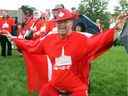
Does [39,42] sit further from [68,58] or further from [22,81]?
[22,81]

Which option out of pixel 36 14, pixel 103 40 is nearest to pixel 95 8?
pixel 36 14

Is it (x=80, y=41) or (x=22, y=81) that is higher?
(x=80, y=41)

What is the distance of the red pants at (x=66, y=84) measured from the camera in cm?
739

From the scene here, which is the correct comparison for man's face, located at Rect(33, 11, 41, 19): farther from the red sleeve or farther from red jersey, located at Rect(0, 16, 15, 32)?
the red sleeve

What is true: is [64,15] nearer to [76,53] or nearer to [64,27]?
[64,27]

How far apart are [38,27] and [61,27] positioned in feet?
34.7

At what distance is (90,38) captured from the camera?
24.5 feet

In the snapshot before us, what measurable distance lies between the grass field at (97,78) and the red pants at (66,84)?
14.3 feet

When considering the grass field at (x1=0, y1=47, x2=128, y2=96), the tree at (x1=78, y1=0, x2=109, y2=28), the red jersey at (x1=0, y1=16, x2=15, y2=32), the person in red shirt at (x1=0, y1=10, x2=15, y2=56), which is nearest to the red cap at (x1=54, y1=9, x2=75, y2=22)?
the grass field at (x1=0, y1=47, x2=128, y2=96)

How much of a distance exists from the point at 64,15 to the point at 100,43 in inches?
24.9

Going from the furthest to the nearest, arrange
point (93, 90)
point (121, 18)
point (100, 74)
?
point (100, 74)
point (93, 90)
point (121, 18)

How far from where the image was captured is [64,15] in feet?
24.7

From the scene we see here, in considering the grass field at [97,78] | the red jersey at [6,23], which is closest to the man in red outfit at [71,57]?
the grass field at [97,78]

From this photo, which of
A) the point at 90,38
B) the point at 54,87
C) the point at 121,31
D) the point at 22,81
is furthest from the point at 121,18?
the point at 22,81
